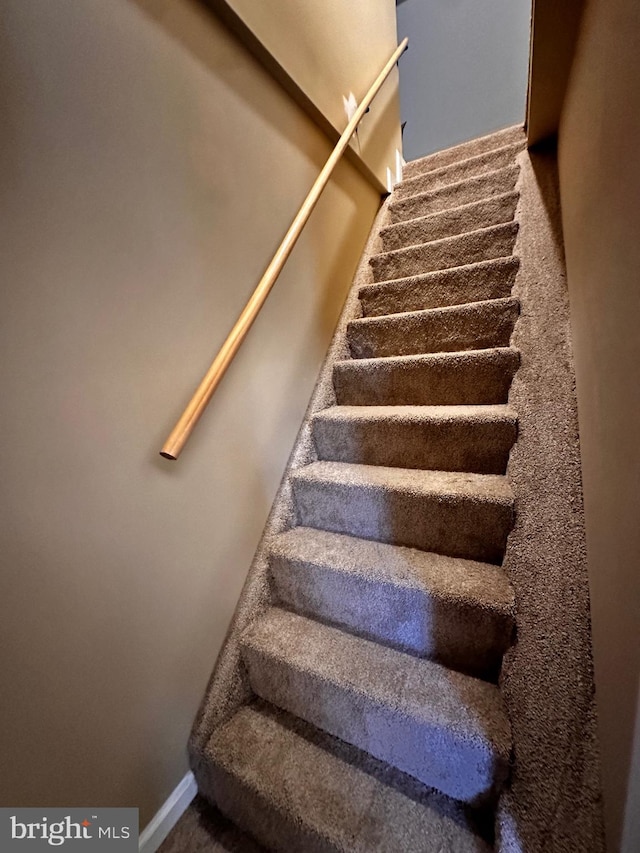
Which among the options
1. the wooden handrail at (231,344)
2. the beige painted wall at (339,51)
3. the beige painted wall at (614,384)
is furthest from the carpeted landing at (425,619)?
the beige painted wall at (339,51)

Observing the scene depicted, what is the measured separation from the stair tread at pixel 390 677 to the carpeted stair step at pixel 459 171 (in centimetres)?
236

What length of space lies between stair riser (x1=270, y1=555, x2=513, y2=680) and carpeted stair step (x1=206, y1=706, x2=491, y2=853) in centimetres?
29

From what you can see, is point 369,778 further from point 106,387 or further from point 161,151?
point 161,151

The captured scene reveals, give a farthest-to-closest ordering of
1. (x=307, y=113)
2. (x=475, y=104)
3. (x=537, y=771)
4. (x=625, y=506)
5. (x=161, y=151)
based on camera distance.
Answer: (x=475, y=104)
(x=307, y=113)
(x=161, y=151)
(x=537, y=771)
(x=625, y=506)

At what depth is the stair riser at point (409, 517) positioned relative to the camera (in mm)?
963

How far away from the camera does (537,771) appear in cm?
67

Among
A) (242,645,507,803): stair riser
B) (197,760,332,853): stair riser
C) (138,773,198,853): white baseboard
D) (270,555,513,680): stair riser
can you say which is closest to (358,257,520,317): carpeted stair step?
(270,555,513,680): stair riser

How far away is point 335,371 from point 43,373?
1.07 meters

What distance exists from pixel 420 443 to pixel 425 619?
55 centimetres

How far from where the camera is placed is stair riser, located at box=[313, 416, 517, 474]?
108 cm

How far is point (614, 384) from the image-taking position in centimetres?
61

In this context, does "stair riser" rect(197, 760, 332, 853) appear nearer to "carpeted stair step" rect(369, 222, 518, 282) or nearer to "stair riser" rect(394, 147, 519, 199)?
"carpeted stair step" rect(369, 222, 518, 282)

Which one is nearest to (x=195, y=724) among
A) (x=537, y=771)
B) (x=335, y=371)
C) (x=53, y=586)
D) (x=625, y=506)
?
(x=53, y=586)

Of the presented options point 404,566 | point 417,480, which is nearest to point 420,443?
point 417,480
